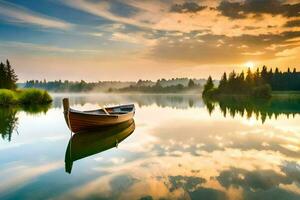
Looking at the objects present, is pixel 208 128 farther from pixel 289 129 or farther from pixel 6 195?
pixel 6 195

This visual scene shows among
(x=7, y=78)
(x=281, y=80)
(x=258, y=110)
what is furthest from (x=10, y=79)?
(x=281, y=80)

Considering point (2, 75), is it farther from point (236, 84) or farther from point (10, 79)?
point (236, 84)

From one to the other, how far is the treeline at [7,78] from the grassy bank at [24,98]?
16.0m

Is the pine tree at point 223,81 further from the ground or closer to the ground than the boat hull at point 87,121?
further from the ground

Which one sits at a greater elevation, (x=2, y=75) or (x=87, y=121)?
(x=2, y=75)

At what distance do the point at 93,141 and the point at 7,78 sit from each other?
68.1m

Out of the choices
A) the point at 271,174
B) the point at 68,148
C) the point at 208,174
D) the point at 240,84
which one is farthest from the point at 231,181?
the point at 240,84

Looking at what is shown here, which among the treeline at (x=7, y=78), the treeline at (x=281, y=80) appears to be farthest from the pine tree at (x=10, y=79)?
the treeline at (x=281, y=80)

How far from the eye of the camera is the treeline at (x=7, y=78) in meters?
77.1

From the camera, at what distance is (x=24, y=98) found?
202ft

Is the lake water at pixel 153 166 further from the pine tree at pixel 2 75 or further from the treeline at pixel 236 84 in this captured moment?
the treeline at pixel 236 84

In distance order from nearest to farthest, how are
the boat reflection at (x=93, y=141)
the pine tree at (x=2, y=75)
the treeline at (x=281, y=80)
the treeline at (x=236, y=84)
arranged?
the boat reflection at (x=93, y=141) → the pine tree at (x=2, y=75) → the treeline at (x=236, y=84) → the treeline at (x=281, y=80)

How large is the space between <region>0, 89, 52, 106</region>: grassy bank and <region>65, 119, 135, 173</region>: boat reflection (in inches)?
1515

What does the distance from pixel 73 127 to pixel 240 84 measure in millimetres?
104812
